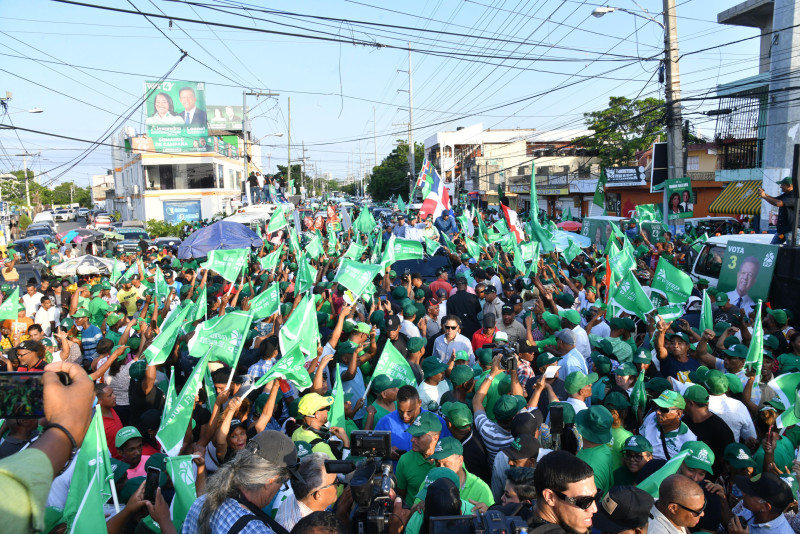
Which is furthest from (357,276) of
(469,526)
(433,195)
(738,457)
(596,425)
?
(433,195)

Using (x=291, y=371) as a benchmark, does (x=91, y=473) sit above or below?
below

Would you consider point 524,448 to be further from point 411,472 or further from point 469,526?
point 469,526

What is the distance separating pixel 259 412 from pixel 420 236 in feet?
34.6

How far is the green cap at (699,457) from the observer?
3596mm

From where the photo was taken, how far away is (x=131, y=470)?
14.0 ft

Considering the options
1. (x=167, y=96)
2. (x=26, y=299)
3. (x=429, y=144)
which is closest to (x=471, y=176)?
(x=429, y=144)

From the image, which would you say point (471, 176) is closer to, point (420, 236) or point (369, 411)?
point (420, 236)

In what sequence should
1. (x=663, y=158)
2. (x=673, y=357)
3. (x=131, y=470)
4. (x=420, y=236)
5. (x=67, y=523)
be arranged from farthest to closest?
(x=663, y=158), (x=420, y=236), (x=673, y=357), (x=131, y=470), (x=67, y=523)

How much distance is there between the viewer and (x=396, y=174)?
68500 millimetres

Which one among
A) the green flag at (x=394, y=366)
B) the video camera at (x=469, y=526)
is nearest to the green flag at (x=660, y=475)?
the video camera at (x=469, y=526)

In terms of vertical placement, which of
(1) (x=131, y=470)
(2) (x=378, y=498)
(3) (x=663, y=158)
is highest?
(3) (x=663, y=158)

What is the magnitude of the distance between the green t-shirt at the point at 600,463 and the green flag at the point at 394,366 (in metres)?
2.06

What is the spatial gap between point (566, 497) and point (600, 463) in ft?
4.01

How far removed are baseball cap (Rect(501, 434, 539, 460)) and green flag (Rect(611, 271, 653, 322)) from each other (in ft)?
12.9
